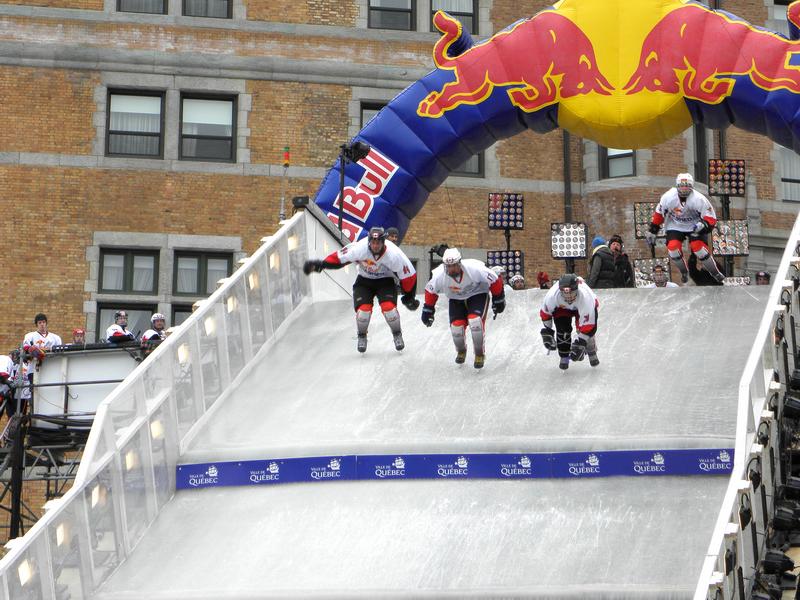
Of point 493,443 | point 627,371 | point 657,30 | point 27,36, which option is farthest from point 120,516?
point 27,36

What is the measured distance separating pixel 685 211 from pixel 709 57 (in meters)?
3.34

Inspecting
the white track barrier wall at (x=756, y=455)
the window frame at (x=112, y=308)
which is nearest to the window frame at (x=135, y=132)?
the window frame at (x=112, y=308)

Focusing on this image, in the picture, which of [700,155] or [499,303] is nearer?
[499,303]

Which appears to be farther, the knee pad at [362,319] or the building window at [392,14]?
the building window at [392,14]

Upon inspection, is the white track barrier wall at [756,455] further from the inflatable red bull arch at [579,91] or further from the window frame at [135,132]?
the window frame at [135,132]

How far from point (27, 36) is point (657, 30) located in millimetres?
14029

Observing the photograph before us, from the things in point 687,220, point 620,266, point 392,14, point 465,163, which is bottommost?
point 620,266

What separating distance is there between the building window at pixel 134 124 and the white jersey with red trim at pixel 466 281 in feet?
48.4

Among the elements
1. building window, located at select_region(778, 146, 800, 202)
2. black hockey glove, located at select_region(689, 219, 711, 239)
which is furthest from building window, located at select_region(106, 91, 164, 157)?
black hockey glove, located at select_region(689, 219, 711, 239)

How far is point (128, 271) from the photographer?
3091 centimetres

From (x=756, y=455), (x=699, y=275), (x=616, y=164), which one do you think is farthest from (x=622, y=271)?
(x=616, y=164)

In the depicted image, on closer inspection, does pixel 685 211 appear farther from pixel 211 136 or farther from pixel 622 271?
pixel 211 136

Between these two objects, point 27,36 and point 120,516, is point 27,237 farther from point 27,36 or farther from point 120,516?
point 120,516

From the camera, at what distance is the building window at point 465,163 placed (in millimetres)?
32500
